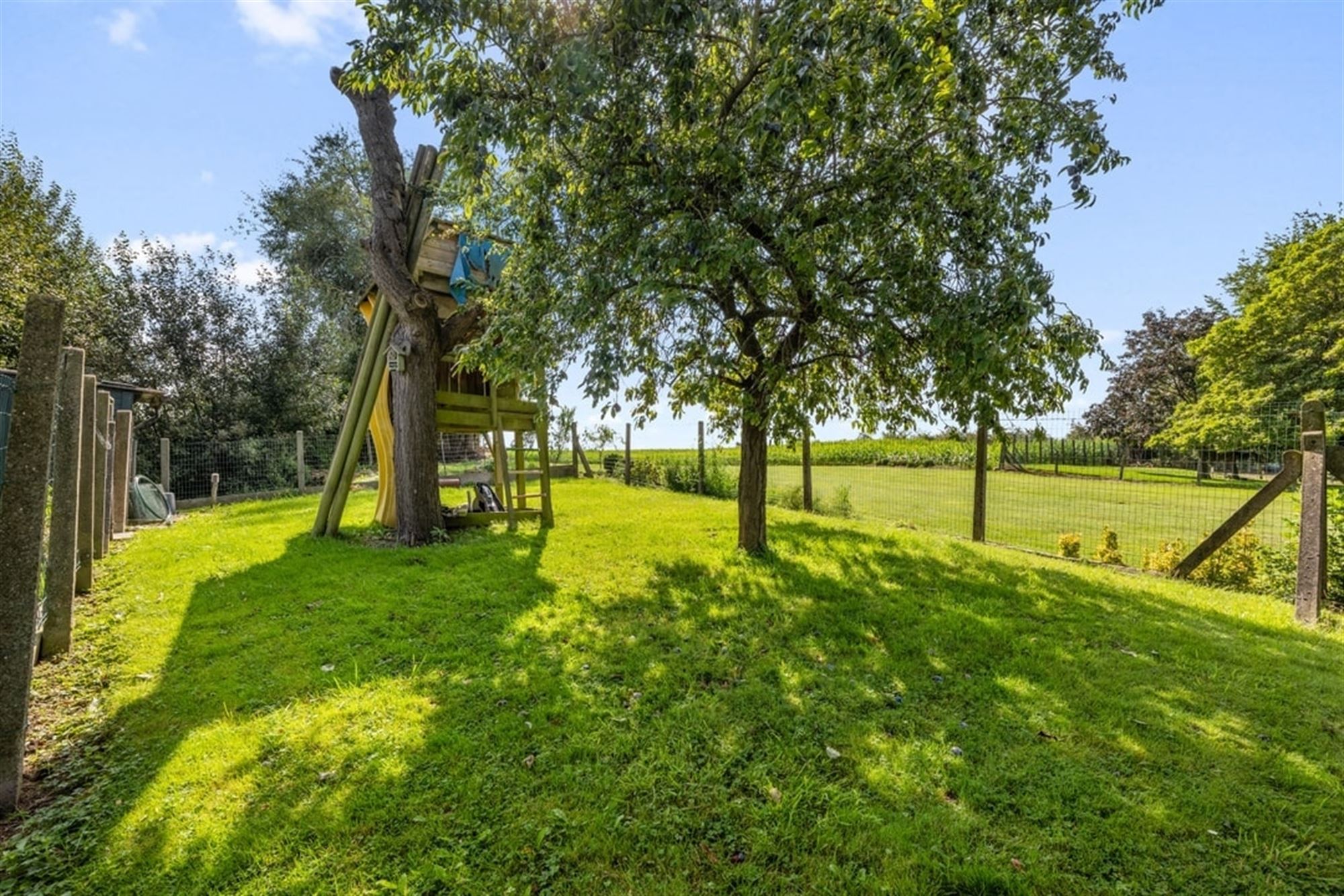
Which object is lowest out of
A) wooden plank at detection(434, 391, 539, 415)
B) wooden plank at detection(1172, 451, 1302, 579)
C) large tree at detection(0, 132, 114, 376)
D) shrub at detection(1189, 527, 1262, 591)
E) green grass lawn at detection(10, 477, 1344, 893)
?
green grass lawn at detection(10, 477, 1344, 893)

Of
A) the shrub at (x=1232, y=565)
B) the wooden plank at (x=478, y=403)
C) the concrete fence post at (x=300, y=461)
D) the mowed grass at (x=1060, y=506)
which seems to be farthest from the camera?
the concrete fence post at (x=300, y=461)

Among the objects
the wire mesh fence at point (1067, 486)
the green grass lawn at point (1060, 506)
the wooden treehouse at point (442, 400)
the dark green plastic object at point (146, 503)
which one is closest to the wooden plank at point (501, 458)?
the wooden treehouse at point (442, 400)

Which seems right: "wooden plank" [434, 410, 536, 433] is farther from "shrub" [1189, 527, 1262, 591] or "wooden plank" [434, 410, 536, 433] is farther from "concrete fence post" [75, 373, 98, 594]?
"shrub" [1189, 527, 1262, 591]

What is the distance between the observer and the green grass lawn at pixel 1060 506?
27.5 feet

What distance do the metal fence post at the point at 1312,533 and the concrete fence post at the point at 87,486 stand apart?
993cm

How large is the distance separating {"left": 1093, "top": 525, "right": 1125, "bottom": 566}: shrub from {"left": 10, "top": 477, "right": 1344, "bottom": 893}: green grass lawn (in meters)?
1.31

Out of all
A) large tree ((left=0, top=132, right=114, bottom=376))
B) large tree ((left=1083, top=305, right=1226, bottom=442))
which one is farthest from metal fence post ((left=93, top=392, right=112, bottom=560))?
large tree ((left=1083, top=305, right=1226, bottom=442))

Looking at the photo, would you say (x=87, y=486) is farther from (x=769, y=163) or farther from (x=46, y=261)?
(x=46, y=261)

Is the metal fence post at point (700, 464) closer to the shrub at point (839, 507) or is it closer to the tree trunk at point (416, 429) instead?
the shrub at point (839, 507)

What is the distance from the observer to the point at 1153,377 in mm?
31406

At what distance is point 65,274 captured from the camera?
46.6 ft

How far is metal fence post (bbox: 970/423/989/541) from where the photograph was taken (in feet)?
22.7

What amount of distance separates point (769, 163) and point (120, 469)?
8.99 m

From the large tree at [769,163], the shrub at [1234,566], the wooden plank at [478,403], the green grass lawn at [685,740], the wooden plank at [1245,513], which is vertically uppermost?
the large tree at [769,163]
